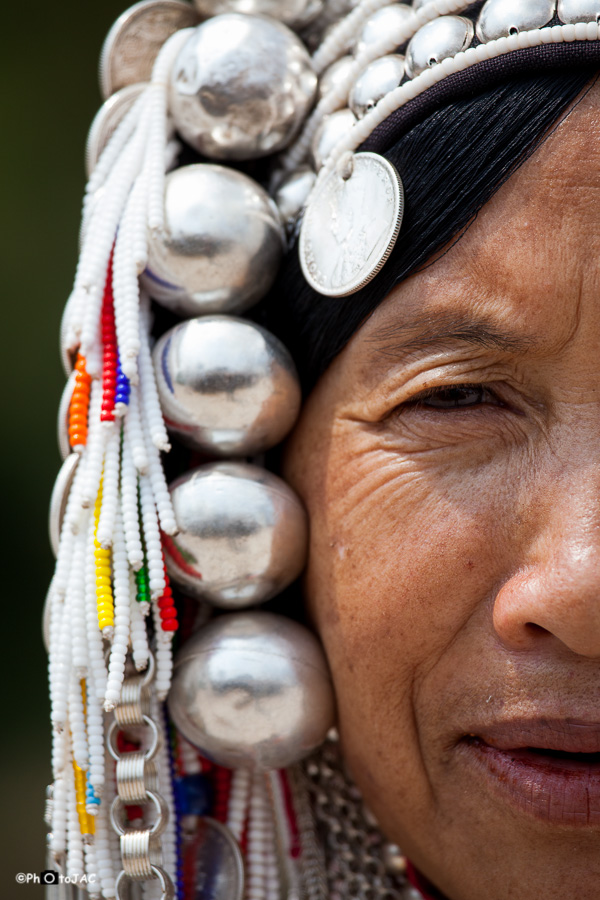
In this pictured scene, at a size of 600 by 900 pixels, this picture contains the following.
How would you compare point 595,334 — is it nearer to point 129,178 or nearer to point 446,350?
point 446,350

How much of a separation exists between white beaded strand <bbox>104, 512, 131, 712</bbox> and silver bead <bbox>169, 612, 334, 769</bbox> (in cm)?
15

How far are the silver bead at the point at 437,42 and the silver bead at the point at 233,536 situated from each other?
74 centimetres

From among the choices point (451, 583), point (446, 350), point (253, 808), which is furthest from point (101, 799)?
point (446, 350)

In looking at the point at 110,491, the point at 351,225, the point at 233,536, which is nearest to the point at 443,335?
the point at 351,225

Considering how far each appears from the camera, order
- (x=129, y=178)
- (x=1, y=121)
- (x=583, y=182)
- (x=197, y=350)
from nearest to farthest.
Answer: (x=583, y=182), (x=197, y=350), (x=129, y=178), (x=1, y=121)

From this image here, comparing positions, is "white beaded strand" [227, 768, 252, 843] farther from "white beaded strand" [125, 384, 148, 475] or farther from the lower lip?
"white beaded strand" [125, 384, 148, 475]

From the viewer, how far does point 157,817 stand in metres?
1.56

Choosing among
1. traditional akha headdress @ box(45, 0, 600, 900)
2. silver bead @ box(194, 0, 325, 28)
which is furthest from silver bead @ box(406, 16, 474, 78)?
silver bead @ box(194, 0, 325, 28)

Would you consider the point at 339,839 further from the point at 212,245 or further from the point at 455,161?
the point at 455,161

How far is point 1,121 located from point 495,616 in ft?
8.98

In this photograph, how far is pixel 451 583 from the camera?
4.72ft

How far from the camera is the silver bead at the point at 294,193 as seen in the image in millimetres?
1744

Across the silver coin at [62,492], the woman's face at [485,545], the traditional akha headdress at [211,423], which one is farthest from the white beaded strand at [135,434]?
the woman's face at [485,545]

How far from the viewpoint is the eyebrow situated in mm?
1397
